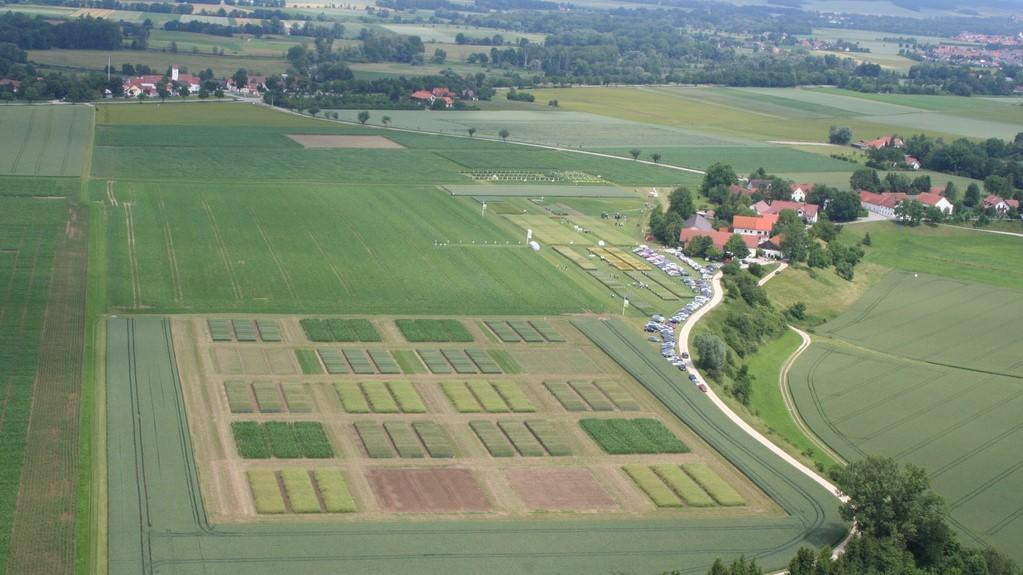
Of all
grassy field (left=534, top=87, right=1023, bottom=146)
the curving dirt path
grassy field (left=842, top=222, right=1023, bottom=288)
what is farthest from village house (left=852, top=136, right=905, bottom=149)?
the curving dirt path

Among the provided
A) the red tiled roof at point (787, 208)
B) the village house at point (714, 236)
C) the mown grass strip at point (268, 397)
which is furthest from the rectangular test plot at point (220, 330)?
the red tiled roof at point (787, 208)

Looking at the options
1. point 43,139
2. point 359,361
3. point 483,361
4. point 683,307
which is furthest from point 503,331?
point 43,139

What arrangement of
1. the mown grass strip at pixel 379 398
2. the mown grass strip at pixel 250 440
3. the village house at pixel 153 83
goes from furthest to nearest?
the village house at pixel 153 83 < the mown grass strip at pixel 379 398 < the mown grass strip at pixel 250 440

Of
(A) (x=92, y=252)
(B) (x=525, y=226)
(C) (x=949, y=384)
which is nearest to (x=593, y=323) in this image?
(C) (x=949, y=384)

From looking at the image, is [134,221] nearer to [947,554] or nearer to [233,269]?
[233,269]

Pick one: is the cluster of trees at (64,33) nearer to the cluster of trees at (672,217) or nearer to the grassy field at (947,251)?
the cluster of trees at (672,217)

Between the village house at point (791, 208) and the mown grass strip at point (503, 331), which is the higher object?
the village house at point (791, 208)

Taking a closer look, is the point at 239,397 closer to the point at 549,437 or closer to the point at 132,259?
the point at 549,437
